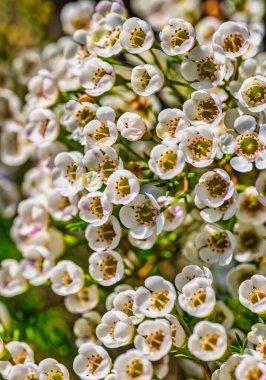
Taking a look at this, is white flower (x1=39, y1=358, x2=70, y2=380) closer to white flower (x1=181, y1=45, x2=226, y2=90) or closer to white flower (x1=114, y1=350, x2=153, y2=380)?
white flower (x1=114, y1=350, x2=153, y2=380)

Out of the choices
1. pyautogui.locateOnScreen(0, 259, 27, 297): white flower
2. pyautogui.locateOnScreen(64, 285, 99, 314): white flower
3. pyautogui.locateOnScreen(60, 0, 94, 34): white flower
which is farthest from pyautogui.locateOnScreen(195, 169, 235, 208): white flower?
pyautogui.locateOnScreen(60, 0, 94, 34): white flower

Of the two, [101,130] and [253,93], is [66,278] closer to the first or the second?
[101,130]

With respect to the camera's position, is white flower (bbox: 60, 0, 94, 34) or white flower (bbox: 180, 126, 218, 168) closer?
white flower (bbox: 180, 126, 218, 168)

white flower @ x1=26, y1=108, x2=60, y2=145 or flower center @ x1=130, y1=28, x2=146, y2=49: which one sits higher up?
flower center @ x1=130, y1=28, x2=146, y2=49

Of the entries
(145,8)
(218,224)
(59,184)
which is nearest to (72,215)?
(59,184)

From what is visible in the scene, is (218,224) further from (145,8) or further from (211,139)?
(145,8)

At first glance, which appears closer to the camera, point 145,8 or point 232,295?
point 232,295

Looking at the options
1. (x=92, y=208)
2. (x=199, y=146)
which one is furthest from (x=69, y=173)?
(x=199, y=146)

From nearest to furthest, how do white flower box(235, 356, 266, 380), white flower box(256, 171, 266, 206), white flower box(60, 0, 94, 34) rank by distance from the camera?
white flower box(235, 356, 266, 380)
white flower box(256, 171, 266, 206)
white flower box(60, 0, 94, 34)
